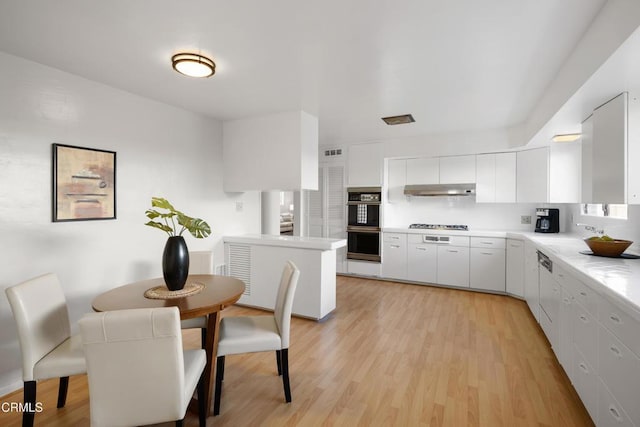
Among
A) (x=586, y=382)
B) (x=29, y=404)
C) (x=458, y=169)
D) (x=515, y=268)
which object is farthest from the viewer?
(x=458, y=169)

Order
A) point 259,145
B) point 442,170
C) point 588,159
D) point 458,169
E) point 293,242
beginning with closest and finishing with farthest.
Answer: point 588,159 < point 293,242 < point 259,145 < point 458,169 < point 442,170

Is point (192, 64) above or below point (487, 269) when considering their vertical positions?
above

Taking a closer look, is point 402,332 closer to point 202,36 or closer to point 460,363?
point 460,363

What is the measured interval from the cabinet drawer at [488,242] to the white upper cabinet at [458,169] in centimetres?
96

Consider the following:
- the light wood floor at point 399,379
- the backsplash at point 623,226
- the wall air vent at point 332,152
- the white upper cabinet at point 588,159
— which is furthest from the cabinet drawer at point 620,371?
the wall air vent at point 332,152

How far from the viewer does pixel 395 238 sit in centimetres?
536

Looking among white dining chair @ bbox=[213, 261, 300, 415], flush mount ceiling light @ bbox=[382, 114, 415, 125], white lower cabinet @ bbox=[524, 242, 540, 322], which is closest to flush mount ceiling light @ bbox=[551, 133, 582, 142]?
white lower cabinet @ bbox=[524, 242, 540, 322]

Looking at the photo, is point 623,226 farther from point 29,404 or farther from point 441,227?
point 29,404

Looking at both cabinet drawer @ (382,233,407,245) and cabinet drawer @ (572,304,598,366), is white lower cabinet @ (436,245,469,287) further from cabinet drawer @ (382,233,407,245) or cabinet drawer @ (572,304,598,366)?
cabinet drawer @ (572,304,598,366)

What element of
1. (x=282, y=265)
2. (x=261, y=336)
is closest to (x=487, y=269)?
(x=282, y=265)

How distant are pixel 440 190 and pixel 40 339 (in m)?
5.03

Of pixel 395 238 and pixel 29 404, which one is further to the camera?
pixel 395 238

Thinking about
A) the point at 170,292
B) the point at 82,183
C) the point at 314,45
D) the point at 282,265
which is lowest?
the point at 282,265

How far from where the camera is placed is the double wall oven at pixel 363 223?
18.2 ft
